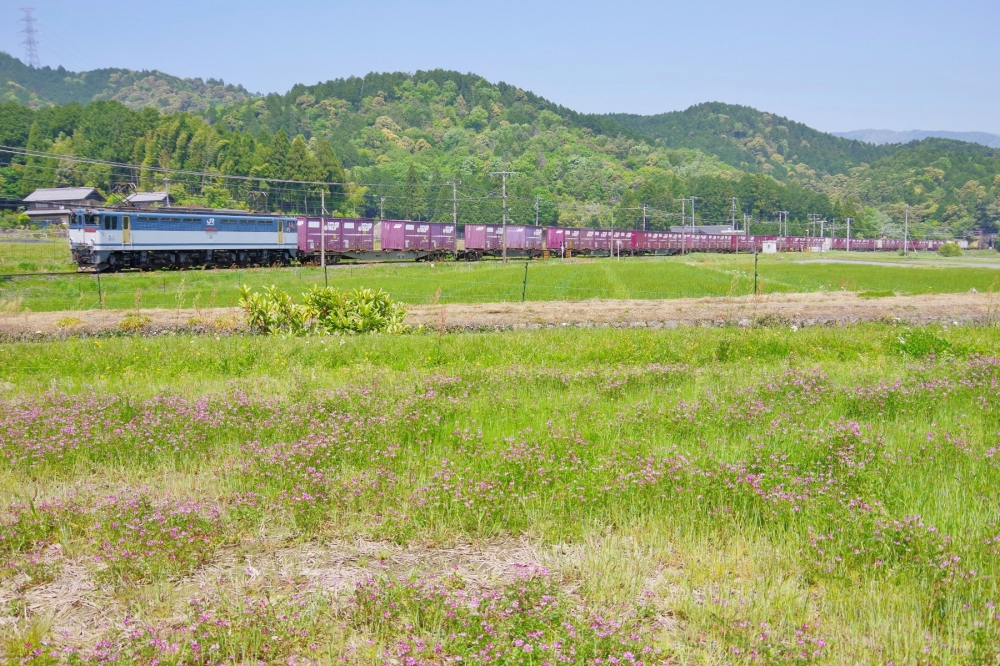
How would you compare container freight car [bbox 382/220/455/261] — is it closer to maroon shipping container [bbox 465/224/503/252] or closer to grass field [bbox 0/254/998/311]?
maroon shipping container [bbox 465/224/503/252]

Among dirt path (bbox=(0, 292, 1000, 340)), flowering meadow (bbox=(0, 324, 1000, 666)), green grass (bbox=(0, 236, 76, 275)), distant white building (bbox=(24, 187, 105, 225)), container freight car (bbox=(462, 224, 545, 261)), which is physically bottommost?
flowering meadow (bbox=(0, 324, 1000, 666))

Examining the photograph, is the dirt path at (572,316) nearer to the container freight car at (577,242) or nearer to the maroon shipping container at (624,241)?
the container freight car at (577,242)

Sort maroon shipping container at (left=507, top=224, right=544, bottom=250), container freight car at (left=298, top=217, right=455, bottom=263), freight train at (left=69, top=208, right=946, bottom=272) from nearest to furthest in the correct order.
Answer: freight train at (left=69, top=208, right=946, bottom=272), container freight car at (left=298, top=217, right=455, bottom=263), maroon shipping container at (left=507, top=224, right=544, bottom=250)

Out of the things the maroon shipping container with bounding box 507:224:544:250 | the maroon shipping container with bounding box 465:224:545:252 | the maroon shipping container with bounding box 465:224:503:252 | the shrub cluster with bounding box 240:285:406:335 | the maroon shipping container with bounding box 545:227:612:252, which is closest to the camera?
the shrub cluster with bounding box 240:285:406:335

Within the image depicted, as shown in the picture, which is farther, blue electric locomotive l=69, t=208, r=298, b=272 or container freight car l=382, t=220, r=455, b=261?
container freight car l=382, t=220, r=455, b=261

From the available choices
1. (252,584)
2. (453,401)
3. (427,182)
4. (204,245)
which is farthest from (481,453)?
(427,182)

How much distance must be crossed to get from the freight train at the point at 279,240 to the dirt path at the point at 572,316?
4109 millimetres

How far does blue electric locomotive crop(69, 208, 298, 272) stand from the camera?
137ft

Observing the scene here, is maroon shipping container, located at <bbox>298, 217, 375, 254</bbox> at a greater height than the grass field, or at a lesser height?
greater

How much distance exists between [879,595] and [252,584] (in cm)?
415

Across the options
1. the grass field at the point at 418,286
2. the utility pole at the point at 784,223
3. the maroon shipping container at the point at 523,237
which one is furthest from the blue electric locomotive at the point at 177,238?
the utility pole at the point at 784,223

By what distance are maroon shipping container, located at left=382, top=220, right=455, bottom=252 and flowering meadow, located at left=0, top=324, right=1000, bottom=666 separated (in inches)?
1977

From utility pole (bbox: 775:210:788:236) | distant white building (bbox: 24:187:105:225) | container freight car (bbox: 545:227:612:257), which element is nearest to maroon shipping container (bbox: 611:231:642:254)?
container freight car (bbox: 545:227:612:257)

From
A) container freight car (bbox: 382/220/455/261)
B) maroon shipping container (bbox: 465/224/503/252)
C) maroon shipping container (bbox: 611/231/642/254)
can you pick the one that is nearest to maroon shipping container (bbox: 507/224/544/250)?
maroon shipping container (bbox: 465/224/503/252)
